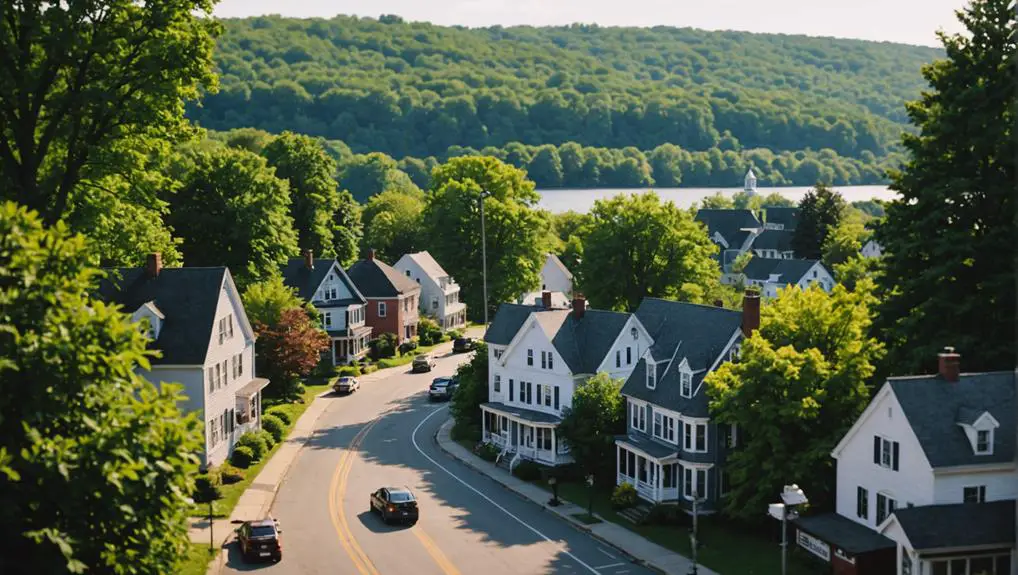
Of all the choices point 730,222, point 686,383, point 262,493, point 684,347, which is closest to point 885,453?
point 686,383

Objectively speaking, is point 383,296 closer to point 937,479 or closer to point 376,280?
point 376,280

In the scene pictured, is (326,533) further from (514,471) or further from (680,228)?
(680,228)

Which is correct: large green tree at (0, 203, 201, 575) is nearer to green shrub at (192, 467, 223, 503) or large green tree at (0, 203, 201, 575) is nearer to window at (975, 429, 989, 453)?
window at (975, 429, 989, 453)

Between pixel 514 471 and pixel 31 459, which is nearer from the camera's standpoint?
pixel 31 459

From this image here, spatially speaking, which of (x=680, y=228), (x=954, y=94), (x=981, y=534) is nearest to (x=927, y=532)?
(x=981, y=534)

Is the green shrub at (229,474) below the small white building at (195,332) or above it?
below

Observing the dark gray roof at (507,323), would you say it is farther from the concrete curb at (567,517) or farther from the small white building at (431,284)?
the small white building at (431,284)

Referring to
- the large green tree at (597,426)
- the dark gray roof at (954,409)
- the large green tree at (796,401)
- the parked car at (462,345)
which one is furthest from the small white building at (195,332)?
the parked car at (462,345)
